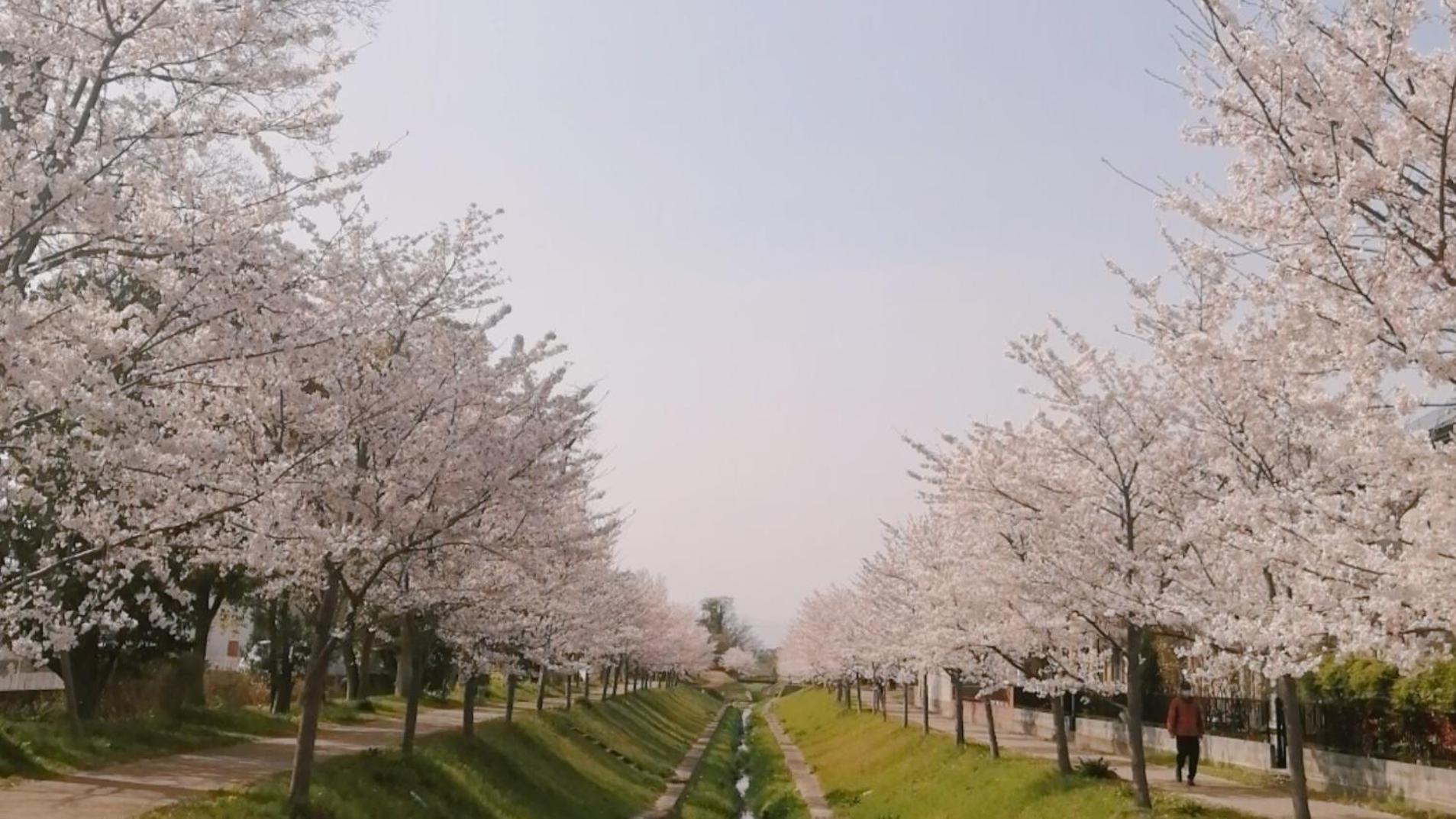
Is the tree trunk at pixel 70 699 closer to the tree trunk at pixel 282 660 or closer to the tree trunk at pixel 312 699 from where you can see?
the tree trunk at pixel 312 699

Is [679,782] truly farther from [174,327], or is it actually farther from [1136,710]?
[174,327]

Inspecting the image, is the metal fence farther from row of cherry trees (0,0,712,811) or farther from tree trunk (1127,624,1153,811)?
row of cherry trees (0,0,712,811)

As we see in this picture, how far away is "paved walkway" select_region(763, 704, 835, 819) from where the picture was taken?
30.6 m

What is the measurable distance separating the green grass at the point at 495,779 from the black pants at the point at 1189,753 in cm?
1156

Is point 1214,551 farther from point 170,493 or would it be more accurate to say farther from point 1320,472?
point 170,493

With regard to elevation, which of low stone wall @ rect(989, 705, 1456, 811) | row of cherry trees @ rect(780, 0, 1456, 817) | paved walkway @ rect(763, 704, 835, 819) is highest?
row of cherry trees @ rect(780, 0, 1456, 817)

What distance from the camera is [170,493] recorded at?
8117 millimetres

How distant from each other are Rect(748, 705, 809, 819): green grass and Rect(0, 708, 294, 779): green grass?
1292cm

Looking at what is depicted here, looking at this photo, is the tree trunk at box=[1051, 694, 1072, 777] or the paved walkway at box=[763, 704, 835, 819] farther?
the paved walkway at box=[763, 704, 835, 819]

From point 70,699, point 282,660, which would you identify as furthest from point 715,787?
point 70,699

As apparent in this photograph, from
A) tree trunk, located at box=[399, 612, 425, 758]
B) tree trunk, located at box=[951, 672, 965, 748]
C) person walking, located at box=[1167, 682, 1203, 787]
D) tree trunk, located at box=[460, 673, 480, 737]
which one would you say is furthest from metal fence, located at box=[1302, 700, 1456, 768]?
tree trunk, located at box=[460, 673, 480, 737]

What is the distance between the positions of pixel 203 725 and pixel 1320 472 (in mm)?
22118

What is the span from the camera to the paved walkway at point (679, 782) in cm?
2887

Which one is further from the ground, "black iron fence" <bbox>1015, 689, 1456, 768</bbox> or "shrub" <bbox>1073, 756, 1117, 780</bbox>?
"black iron fence" <bbox>1015, 689, 1456, 768</bbox>
